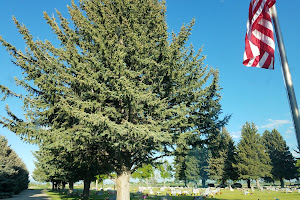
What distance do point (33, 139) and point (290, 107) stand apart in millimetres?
11708

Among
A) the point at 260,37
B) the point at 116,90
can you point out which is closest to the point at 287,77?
the point at 260,37

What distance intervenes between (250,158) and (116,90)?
4387 centimetres

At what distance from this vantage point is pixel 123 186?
43.3 feet

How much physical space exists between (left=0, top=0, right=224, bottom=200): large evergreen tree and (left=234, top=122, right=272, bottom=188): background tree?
1470 inches

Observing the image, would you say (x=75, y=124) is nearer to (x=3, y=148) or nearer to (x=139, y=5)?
(x=139, y=5)

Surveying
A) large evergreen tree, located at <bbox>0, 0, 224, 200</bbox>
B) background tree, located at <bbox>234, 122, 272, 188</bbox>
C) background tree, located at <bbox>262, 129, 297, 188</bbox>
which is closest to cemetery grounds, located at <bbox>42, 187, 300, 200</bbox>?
background tree, located at <bbox>234, 122, 272, 188</bbox>

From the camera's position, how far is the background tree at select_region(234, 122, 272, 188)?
44.4 metres

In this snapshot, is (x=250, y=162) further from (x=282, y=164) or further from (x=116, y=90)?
(x=116, y=90)

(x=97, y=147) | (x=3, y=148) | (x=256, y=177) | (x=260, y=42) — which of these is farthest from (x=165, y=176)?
(x=260, y=42)

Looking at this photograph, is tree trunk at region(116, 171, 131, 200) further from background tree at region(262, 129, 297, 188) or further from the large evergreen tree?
background tree at region(262, 129, 297, 188)

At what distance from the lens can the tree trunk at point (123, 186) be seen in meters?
13.0

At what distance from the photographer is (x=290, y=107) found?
4.66 m

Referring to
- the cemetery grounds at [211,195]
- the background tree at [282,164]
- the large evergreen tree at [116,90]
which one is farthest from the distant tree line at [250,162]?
the large evergreen tree at [116,90]

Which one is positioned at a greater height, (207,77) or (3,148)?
(207,77)
